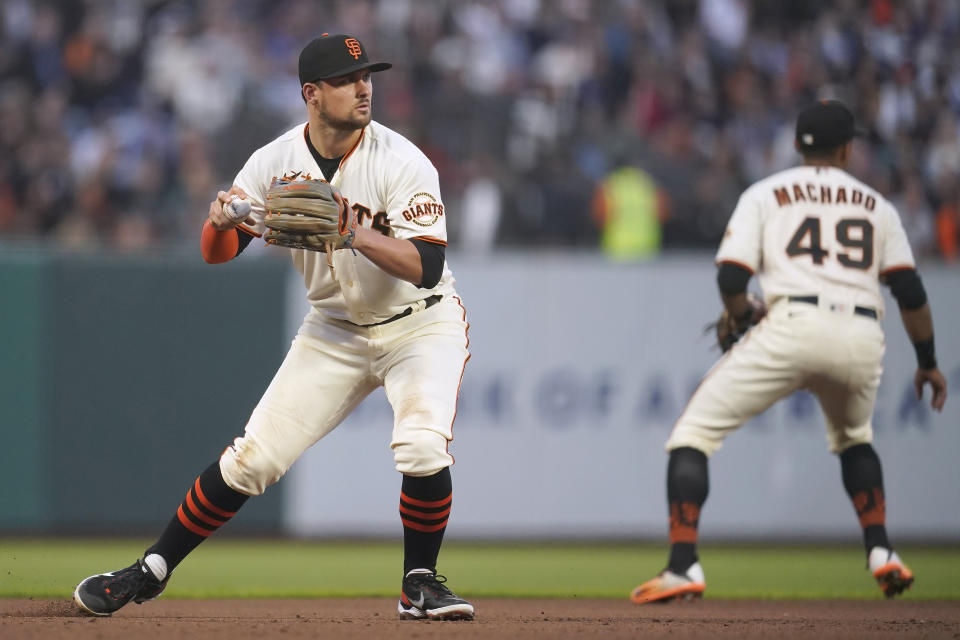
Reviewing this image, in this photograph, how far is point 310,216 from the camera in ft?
15.9

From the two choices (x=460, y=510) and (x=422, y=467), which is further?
(x=460, y=510)

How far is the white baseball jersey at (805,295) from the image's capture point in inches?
244

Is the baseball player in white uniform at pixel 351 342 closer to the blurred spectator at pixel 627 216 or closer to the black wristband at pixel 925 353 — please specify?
the black wristband at pixel 925 353

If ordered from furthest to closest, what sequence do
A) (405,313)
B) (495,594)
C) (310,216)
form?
(495,594)
(405,313)
(310,216)

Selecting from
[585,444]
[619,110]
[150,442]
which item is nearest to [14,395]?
[150,442]

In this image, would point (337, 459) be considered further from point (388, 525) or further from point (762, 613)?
point (762, 613)

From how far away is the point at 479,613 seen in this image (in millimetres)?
5816

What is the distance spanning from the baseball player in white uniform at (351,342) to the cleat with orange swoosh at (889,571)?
2.20m

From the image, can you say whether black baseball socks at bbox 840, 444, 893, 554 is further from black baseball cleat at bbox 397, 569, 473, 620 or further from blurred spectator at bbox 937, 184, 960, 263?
blurred spectator at bbox 937, 184, 960, 263

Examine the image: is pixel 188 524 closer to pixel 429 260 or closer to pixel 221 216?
pixel 221 216

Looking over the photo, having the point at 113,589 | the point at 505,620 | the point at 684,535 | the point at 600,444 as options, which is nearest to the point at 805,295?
the point at 684,535

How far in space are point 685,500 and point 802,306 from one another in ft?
3.45

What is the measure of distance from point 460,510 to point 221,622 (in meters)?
4.54

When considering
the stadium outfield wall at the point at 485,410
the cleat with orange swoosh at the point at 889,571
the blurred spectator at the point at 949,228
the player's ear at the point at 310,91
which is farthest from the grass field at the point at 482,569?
the blurred spectator at the point at 949,228
